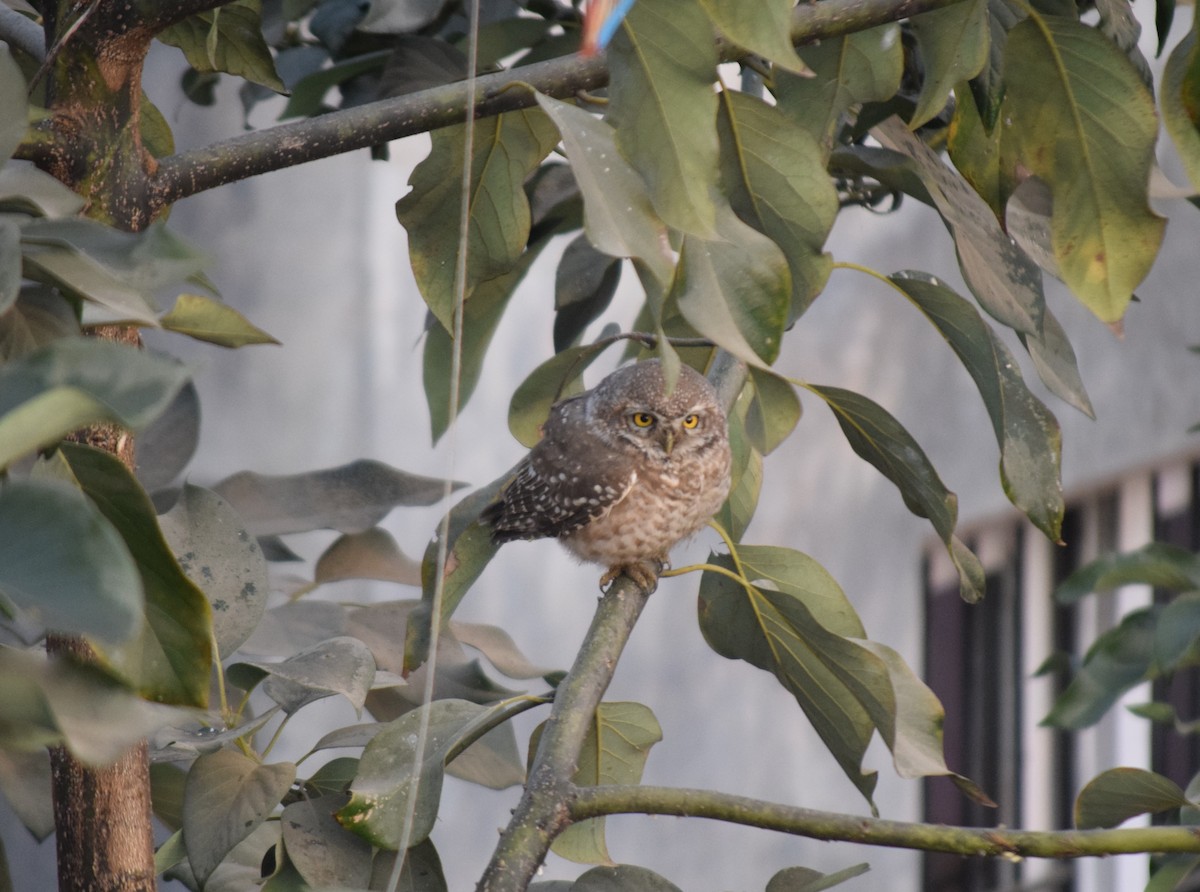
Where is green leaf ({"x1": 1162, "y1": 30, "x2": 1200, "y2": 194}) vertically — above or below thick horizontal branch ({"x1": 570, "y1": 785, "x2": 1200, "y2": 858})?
above

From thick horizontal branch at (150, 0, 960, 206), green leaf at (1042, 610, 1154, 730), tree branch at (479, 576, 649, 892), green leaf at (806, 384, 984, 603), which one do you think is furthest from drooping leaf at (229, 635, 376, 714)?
green leaf at (1042, 610, 1154, 730)

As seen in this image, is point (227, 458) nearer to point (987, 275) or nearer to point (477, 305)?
point (477, 305)

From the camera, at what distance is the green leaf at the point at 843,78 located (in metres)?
1.13

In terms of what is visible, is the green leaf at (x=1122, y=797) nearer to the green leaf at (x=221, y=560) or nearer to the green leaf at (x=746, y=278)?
→ the green leaf at (x=746, y=278)

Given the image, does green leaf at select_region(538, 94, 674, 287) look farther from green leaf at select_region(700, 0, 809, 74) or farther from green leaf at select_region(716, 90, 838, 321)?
green leaf at select_region(716, 90, 838, 321)

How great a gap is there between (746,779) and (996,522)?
1319mm

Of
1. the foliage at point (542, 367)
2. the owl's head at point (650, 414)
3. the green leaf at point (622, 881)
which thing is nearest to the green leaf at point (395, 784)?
the foliage at point (542, 367)

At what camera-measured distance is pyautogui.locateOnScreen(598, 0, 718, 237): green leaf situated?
2.41 ft

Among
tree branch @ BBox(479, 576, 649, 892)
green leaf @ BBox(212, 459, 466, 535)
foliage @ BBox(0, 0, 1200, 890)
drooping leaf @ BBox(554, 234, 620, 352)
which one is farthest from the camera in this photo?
drooping leaf @ BBox(554, 234, 620, 352)

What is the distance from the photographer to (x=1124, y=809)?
109 centimetres

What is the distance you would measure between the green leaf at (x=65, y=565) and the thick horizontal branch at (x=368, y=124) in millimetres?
362

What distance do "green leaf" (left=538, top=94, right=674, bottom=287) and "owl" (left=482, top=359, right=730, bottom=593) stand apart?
107 cm

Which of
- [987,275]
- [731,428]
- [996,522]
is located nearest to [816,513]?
[996,522]

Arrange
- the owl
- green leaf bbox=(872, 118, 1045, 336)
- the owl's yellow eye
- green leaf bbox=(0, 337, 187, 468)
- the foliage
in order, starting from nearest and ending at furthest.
Result: green leaf bbox=(0, 337, 187, 468)
the foliage
green leaf bbox=(872, 118, 1045, 336)
the owl
the owl's yellow eye
